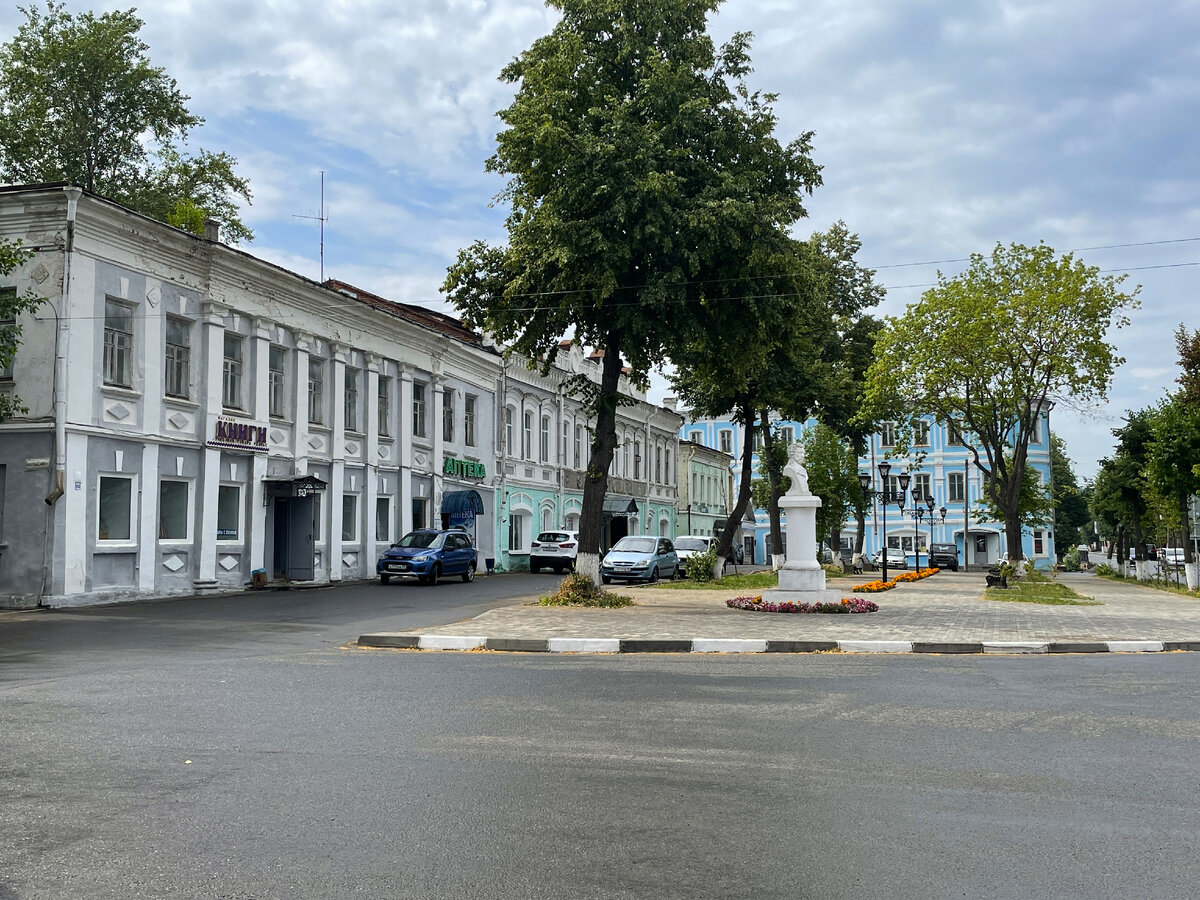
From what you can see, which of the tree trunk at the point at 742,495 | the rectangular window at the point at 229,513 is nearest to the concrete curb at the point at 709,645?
the rectangular window at the point at 229,513

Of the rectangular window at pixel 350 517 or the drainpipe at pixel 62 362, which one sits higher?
the drainpipe at pixel 62 362

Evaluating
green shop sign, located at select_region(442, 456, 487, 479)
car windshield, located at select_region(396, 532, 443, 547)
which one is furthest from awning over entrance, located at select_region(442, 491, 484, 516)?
car windshield, located at select_region(396, 532, 443, 547)

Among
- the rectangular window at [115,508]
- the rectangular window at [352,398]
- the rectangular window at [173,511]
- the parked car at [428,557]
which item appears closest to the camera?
the rectangular window at [115,508]

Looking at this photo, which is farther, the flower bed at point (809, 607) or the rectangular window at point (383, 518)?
the rectangular window at point (383, 518)

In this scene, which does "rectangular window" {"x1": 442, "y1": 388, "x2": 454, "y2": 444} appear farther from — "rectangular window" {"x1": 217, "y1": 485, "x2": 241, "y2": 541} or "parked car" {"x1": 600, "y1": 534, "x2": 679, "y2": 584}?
"rectangular window" {"x1": 217, "y1": 485, "x2": 241, "y2": 541}

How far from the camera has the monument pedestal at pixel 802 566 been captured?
21544 mm

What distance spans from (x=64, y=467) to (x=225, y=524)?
20.9 ft

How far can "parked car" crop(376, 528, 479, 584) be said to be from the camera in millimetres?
31469

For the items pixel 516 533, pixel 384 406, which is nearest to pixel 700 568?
pixel 384 406

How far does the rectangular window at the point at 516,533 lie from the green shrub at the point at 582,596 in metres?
24.0

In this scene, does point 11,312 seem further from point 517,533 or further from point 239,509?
point 517,533

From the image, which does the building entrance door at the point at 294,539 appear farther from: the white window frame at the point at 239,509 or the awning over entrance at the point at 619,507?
the awning over entrance at the point at 619,507

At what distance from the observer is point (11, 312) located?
21.4m

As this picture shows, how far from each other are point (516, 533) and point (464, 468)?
6154mm
